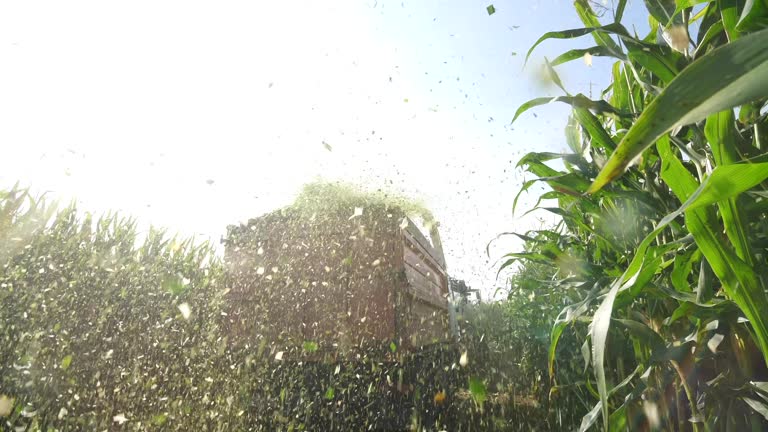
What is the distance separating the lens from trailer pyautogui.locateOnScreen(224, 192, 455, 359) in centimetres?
320

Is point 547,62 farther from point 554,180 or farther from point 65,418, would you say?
point 65,418

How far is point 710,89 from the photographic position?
326 millimetres

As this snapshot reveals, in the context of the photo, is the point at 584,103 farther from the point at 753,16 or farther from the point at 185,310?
the point at 185,310

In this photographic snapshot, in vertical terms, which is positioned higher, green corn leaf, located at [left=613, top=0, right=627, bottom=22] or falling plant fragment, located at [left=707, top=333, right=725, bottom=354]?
green corn leaf, located at [left=613, top=0, right=627, bottom=22]

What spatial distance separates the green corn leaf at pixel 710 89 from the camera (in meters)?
0.32

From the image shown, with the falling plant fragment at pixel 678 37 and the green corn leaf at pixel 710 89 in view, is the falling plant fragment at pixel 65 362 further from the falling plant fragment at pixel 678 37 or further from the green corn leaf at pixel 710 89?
the falling plant fragment at pixel 678 37

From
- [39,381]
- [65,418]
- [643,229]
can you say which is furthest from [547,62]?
[39,381]

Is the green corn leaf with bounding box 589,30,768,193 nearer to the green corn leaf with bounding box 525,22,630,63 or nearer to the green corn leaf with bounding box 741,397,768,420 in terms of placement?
the green corn leaf with bounding box 525,22,630,63

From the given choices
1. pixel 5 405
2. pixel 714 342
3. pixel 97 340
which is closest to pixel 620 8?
pixel 714 342

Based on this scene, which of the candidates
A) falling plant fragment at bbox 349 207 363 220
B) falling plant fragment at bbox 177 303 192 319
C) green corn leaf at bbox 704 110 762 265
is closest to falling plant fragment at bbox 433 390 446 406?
falling plant fragment at bbox 349 207 363 220

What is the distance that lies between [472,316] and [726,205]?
15.7 ft

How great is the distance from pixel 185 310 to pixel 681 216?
409 centimetres

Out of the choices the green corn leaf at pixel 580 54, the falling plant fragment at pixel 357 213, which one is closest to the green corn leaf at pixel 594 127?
the green corn leaf at pixel 580 54

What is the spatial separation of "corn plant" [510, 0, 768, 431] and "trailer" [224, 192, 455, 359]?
6.35 feet
